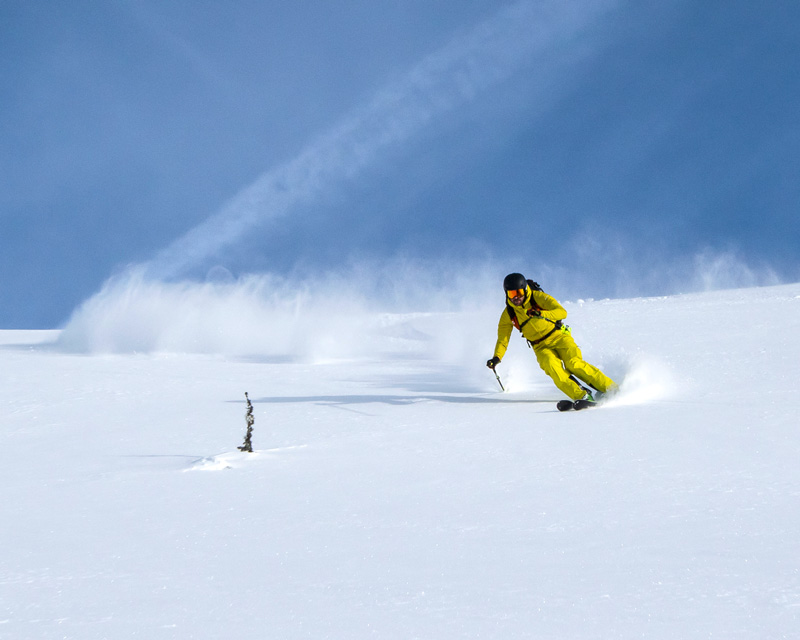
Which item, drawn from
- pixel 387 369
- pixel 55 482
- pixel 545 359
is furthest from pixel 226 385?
pixel 55 482

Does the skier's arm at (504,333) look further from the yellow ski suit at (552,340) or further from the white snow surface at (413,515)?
the white snow surface at (413,515)

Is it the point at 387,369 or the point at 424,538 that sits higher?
the point at 387,369

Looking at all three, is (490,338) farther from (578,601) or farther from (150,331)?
(578,601)

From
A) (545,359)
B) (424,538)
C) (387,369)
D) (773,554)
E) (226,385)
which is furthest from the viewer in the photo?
(387,369)

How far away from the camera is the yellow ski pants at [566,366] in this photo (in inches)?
293

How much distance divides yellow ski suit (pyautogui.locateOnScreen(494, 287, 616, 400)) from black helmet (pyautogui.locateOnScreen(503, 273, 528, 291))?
0.12 m

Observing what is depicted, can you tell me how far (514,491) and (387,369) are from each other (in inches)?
339

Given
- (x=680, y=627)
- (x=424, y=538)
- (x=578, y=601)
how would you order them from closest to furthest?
(x=680, y=627), (x=578, y=601), (x=424, y=538)

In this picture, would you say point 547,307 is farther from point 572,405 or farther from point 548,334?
point 572,405

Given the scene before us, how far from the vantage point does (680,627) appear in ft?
6.89

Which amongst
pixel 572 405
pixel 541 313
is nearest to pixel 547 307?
pixel 541 313

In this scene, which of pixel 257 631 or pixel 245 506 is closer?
pixel 257 631

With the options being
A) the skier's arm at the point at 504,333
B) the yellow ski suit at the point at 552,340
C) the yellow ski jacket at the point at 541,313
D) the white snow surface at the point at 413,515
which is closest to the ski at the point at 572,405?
the white snow surface at the point at 413,515

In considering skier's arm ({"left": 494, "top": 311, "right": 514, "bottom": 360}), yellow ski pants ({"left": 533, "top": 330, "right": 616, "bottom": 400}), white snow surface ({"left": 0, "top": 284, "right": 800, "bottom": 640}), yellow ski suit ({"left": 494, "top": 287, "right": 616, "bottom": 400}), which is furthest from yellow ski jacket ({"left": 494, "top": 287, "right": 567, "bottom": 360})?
white snow surface ({"left": 0, "top": 284, "right": 800, "bottom": 640})
